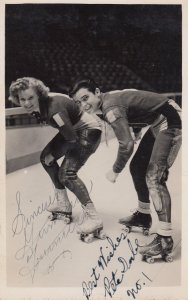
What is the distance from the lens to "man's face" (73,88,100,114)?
1244mm

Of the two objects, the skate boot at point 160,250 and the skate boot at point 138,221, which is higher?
the skate boot at point 138,221

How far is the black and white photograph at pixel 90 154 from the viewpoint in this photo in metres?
1.24

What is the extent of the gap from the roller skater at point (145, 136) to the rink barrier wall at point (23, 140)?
0.05 meters

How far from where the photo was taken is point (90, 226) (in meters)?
1.25

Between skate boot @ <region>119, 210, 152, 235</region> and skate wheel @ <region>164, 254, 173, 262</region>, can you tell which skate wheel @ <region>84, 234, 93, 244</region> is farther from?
skate wheel @ <region>164, 254, 173, 262</region>

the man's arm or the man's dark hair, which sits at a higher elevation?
the man's dark hair

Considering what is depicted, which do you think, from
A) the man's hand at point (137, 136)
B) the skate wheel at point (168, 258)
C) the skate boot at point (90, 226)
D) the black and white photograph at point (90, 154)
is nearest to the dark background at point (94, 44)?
the black and white photograph at point (90, 154)

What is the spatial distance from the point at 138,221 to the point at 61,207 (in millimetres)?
208

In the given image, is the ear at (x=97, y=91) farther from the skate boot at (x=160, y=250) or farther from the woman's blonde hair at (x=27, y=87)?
the skate boot at (x=160, y=250)

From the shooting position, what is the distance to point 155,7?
1.27m

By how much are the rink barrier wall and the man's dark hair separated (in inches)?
4.1
